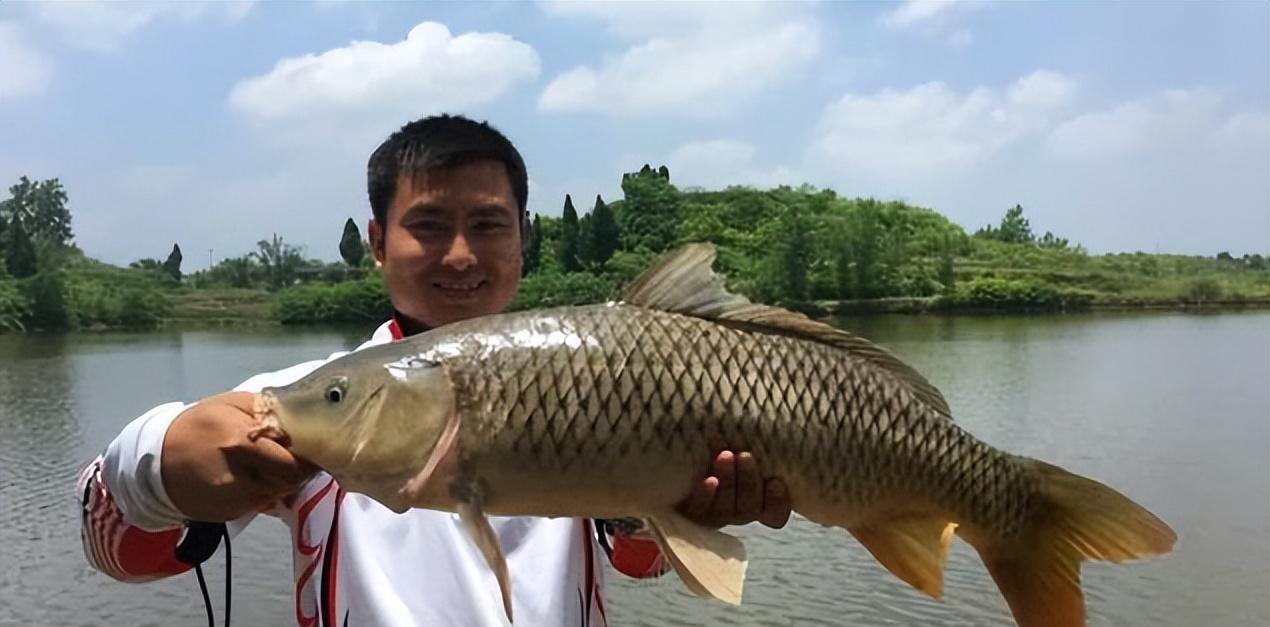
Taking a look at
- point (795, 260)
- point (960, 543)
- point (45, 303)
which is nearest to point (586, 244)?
point (795, 260)

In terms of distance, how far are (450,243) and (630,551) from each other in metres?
0.73

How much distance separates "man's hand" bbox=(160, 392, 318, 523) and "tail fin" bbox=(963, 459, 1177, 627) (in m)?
1.20

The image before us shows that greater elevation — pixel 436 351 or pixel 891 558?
pixel 436 351

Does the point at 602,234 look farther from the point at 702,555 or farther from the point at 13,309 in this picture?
the point at 702,555

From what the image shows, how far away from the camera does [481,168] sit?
233 cm

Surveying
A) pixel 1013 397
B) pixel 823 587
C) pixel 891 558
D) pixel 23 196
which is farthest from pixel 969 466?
pixel 23 196

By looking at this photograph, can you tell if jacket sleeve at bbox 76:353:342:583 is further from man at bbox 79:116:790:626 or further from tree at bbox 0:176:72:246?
tree at bbox 0:176:72:246

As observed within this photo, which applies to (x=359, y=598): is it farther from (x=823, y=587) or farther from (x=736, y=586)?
(x=823, y=587)

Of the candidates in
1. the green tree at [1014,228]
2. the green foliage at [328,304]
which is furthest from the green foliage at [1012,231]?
the green foliage at [328,304]

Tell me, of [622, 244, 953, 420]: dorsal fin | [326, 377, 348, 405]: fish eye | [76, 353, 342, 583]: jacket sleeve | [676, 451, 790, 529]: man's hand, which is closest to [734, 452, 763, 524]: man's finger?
[676, 451, 790, 529]: man's hand

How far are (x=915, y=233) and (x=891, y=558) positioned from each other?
7657 centimetres

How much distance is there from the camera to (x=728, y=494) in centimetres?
Answer: 173

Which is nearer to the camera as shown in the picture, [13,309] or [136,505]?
[136,505]

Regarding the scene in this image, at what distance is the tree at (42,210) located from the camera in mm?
86188
